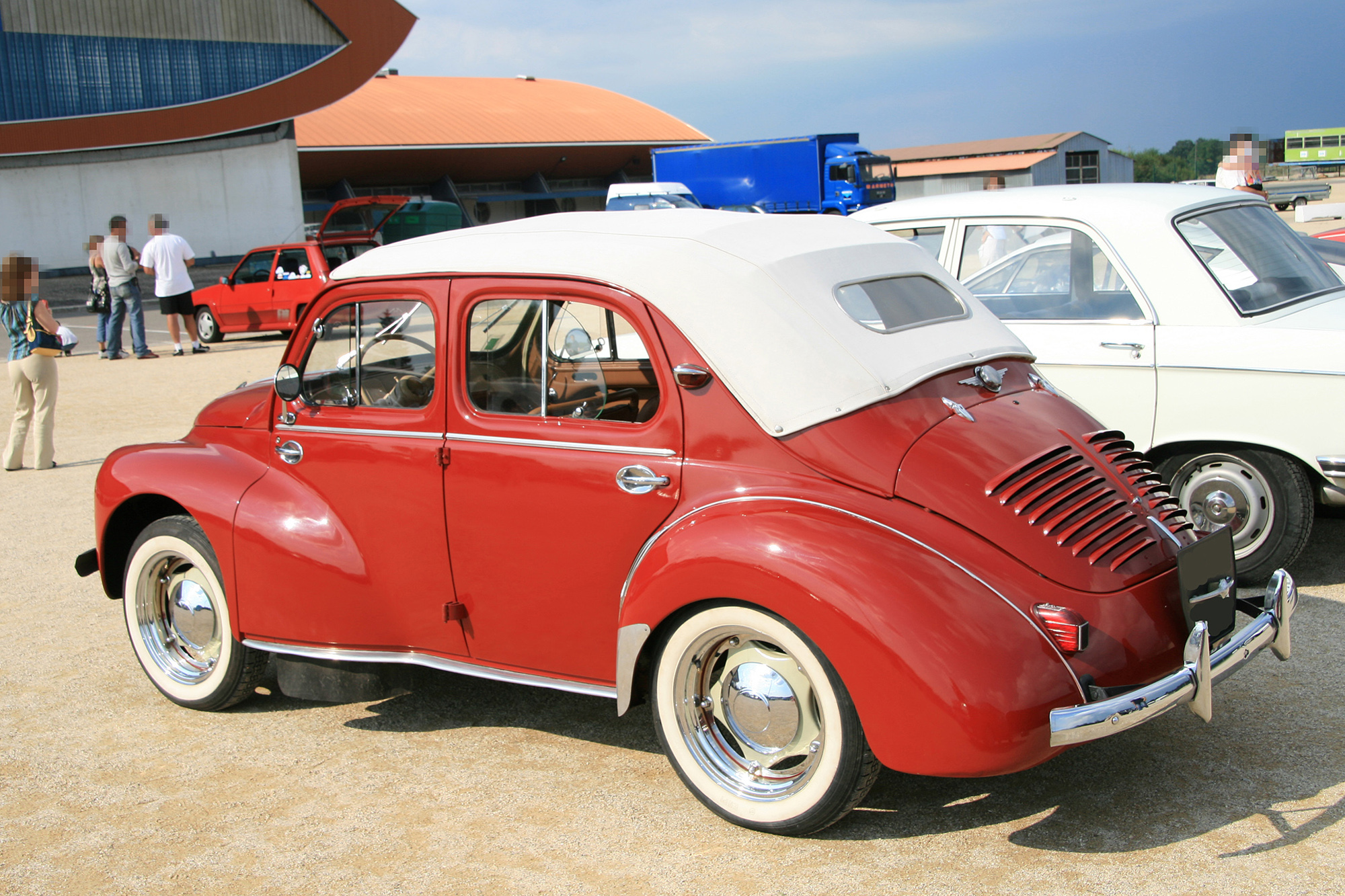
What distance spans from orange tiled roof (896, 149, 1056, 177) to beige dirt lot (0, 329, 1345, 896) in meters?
50.2

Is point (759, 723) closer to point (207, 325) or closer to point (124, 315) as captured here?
point (124, 315)

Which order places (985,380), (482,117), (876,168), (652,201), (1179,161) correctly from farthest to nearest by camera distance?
1. (1179,161)
2. (482,117)
3. (876,168)
4. (652,201)
5. (985,380)

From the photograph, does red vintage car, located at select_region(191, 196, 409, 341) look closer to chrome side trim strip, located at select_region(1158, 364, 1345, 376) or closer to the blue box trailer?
chrome side trim strip, located at select_region(1158, 364, 1345, 376)

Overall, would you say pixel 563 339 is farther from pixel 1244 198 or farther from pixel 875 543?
pixel 1244 198

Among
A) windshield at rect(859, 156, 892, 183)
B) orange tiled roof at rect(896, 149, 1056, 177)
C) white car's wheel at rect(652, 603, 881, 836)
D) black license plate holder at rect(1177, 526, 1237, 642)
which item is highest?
orange tiled roof at rect(896, 149, 1056, 177)

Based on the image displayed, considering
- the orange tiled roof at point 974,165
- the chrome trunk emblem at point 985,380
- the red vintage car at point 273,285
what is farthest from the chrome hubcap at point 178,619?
the orange tiled roof at point 974,165

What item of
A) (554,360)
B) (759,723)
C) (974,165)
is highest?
(974,165)

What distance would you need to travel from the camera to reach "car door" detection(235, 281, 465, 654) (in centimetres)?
385

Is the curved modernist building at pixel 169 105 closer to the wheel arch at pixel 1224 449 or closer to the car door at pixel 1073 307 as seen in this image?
the car door at pixel 1073 307

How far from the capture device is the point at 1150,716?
288 centimetres

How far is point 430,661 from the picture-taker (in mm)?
3900

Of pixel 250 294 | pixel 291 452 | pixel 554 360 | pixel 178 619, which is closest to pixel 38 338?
pixel 178 619

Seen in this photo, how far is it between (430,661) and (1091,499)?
2.29 m

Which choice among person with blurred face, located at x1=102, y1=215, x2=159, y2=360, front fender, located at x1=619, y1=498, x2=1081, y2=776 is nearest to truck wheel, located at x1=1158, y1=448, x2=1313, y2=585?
front fender, located at x1=619, y1=498, x2=1081, y2=776
